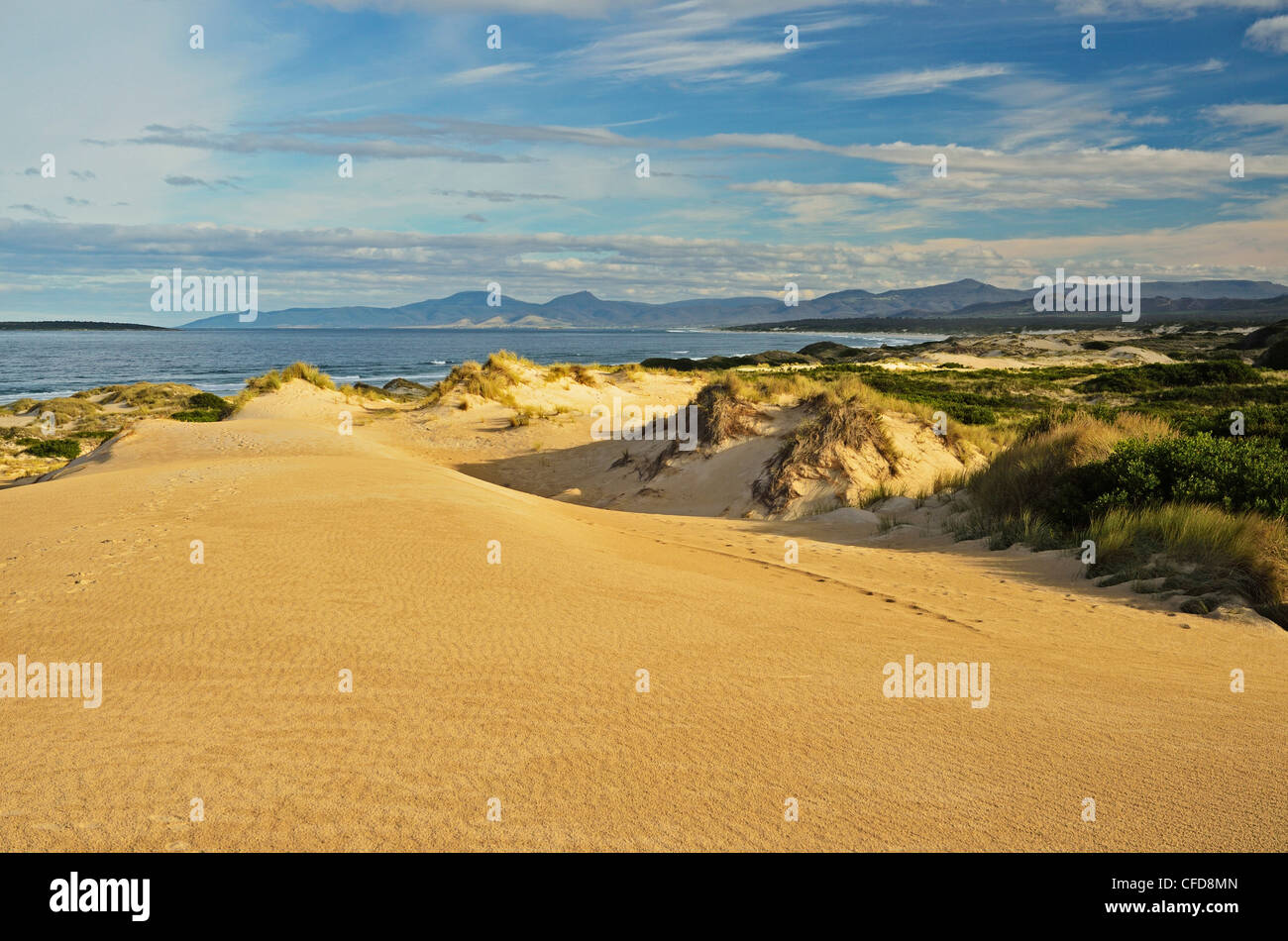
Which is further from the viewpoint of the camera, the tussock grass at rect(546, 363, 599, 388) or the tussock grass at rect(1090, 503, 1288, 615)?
the tussock grass at rect(546, 363, 599, 388)

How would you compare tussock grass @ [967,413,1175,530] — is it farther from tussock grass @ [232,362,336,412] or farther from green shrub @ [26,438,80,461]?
tussock grass @ [232,362,336,412]

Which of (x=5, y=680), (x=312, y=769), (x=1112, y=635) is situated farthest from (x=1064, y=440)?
(x=5, y=680)

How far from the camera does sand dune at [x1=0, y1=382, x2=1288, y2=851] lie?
10.7 feet

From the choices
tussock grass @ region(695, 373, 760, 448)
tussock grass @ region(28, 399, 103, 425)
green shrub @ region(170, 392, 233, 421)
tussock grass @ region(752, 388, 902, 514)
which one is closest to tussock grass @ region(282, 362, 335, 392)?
green shrub @ region(170, 392, 233, 421)

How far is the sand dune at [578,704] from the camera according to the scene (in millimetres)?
3264

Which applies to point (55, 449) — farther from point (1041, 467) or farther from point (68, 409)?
point (1041, 467)

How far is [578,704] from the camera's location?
174 inches

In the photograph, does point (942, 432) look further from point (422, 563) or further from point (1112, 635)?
point (422, 563)

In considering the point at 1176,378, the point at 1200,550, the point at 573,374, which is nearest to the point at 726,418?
the point at 1200,550

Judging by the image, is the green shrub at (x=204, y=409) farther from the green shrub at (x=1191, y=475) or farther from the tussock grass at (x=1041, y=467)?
the green shrub at (x=1191, y=475)

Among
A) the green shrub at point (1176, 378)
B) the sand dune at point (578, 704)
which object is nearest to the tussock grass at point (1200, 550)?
the sand dune at point (578, 704)

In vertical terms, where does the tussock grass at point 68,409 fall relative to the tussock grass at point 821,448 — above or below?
above

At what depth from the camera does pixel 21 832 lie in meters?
3.01
